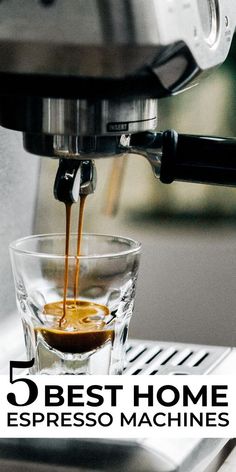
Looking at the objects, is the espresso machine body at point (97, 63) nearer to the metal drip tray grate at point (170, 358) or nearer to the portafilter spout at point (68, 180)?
the portafilter spout at point (68, 180)

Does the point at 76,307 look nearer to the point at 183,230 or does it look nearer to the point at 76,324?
the point at 76,324

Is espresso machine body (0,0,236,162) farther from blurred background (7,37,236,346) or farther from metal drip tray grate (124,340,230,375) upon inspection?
blurred background (7,37,236,346)

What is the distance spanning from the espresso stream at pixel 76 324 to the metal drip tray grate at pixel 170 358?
0.07 m

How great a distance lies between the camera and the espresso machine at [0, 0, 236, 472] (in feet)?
1.60

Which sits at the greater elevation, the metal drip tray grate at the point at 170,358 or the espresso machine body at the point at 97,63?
the espresso machine body at the point at 97,63

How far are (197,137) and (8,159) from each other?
210 millimetres

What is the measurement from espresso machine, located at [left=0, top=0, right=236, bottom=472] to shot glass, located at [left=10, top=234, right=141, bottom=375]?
2.4 inches

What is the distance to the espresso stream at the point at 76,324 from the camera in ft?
2.10

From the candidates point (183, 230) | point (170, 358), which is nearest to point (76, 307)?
point (170, 358)

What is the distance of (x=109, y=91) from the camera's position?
52 cm

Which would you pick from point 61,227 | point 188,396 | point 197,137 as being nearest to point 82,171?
point 197,137

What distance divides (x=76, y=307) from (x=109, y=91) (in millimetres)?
197

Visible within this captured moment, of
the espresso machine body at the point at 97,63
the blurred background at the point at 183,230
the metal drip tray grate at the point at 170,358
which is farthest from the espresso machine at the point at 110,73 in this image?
the blurred background at the point at 183,230

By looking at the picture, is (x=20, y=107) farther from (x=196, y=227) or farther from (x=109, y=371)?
(x=196, y=227)
